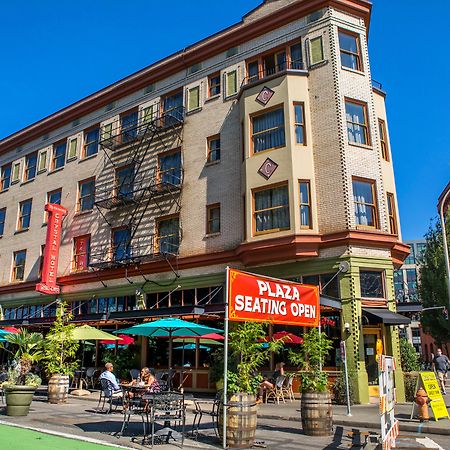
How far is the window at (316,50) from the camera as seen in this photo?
22.0m

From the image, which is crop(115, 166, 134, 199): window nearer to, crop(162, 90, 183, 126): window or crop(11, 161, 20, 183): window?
crop(162, 90, 183, 126): window

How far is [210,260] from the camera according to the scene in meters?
23.0

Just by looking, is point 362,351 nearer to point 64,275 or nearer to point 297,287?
point 297,287

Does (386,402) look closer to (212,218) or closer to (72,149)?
(212,218)

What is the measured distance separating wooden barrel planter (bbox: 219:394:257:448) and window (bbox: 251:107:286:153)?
13.9 meters

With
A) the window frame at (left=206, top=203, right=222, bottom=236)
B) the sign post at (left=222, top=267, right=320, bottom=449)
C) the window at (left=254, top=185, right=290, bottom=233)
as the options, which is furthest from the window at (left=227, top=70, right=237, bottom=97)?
the sign post at (left=222, top=267, right=320, bottom=449)

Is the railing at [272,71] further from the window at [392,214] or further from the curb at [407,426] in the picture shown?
the curb at [407,426]

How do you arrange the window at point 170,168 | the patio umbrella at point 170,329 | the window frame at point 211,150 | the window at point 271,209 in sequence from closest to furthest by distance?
1. the patio umbrella at point 170,329
2. the window at point 271,209
3. the window frame at point 211,150
4. the window at point 170,168

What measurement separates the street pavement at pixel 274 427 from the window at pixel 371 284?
13.9 ft

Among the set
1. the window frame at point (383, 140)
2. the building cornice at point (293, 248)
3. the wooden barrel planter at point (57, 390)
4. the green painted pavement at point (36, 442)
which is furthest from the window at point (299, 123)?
the green painted pavement at point (36, 442)

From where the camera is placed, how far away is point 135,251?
26484 millimetres

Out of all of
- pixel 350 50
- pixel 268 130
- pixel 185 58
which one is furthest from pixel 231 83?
pixel 350 50

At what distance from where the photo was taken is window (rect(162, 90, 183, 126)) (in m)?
26.7

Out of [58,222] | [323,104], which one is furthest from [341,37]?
[58,222]
